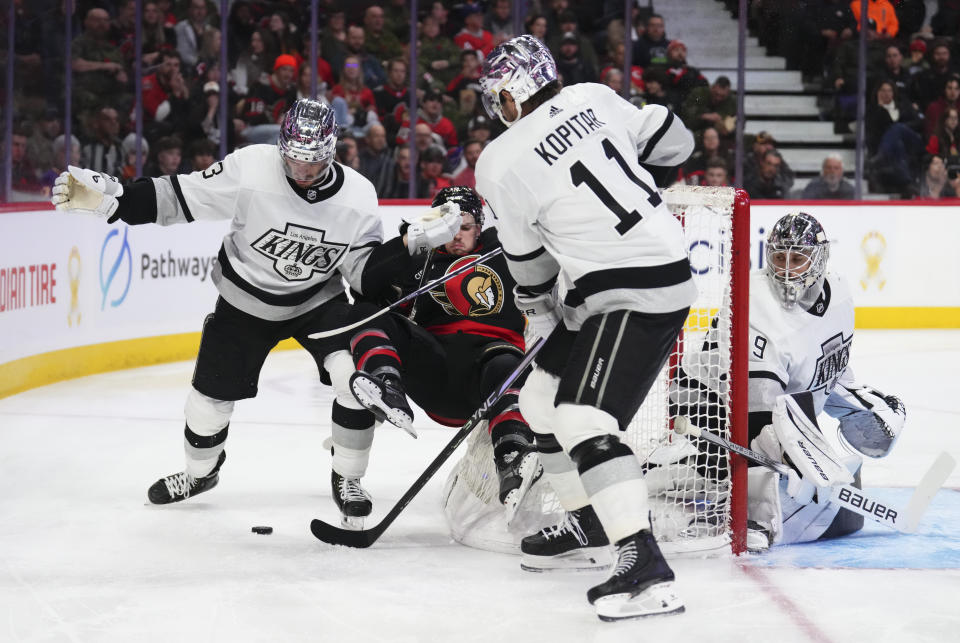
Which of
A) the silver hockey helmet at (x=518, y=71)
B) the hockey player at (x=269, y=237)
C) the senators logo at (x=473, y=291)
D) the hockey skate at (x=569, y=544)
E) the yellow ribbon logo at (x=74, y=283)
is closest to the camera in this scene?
the silver hockey helmet at (x=518, y=71)

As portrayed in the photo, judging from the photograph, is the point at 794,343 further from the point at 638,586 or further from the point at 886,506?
the point at 638,586

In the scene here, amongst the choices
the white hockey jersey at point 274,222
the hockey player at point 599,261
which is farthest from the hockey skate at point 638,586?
the white hockey jersey at point 274,222

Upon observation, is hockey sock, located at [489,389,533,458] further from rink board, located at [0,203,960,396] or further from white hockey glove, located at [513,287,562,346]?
rink board, located at [0,203,960,396]

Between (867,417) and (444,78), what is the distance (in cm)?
500

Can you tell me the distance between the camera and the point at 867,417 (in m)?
3.12

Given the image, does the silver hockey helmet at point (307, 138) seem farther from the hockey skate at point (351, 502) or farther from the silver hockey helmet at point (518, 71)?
the hockey skate at point (351, 502)

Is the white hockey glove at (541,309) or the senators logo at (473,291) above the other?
the white hockey glove at (541,309)

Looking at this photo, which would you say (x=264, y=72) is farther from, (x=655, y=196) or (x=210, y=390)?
(x=655, y=196)

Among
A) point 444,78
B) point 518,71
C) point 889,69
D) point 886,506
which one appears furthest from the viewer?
point 889,69

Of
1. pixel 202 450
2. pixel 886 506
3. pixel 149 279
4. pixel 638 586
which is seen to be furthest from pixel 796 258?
pixel 149 279

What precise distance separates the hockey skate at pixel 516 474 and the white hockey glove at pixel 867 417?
84 cm

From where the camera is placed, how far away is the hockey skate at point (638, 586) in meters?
2.33

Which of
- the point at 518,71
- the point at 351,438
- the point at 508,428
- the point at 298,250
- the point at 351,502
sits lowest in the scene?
the point at 351,502

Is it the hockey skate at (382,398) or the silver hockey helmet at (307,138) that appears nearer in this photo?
the hockey skate at (382,398)
